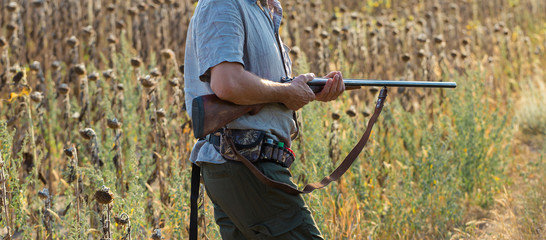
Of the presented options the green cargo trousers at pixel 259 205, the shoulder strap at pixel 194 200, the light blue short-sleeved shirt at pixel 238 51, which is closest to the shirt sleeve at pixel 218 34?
the light blue short-sleeved shirt at pixel 238 51

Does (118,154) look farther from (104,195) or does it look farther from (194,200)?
(194,200)

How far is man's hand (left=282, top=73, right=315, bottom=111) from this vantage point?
224cm

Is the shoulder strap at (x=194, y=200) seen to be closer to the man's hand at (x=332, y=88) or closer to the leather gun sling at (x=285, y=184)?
the leather gun sling at (x=285, y=184)

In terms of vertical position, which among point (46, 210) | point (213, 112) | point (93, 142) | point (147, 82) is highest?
point (147, 82)

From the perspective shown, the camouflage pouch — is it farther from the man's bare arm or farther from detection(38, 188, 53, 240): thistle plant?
detection(38, 188, 53, 240): thistle plant

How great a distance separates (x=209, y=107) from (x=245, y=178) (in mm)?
255

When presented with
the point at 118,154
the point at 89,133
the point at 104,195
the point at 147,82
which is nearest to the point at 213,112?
the point at 104,195

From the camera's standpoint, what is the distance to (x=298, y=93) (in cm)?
226

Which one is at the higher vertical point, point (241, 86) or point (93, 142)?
point (241, 86)

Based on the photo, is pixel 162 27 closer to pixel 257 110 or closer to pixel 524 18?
pixel 257 110

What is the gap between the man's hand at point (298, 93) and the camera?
2.24 m

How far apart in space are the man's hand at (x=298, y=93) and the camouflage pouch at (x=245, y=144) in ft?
0.44

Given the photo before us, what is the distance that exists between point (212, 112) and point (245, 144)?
150 mm

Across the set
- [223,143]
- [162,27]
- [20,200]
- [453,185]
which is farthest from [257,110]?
[162,27]
